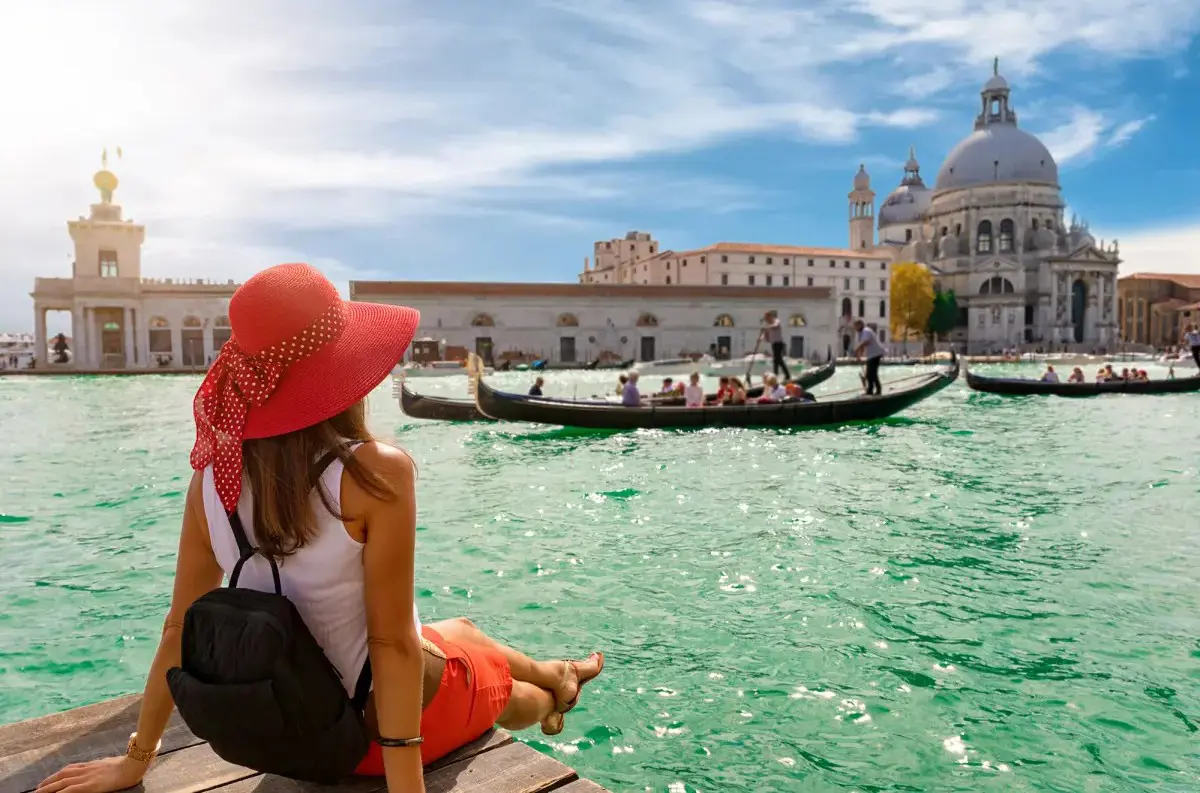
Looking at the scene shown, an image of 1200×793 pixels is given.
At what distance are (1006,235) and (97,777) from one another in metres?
80.7

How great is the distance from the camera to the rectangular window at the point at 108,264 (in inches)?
1901

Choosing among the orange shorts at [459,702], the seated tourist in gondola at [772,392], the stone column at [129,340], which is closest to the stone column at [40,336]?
the stone column at [129,340]

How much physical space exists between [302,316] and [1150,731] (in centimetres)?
A: 407

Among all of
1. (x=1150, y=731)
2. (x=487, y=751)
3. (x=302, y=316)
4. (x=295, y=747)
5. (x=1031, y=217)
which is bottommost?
(x=1150, y=731)

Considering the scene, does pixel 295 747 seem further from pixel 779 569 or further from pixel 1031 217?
pixel 1031 217

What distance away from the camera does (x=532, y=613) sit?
17.4 feet

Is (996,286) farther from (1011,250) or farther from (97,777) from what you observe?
(97,777)

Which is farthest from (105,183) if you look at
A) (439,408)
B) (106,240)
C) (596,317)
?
(439,408)

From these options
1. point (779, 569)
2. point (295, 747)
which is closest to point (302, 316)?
point (295, 747)

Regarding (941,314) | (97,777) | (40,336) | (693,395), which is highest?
(941,314)

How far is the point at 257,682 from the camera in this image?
1473mm

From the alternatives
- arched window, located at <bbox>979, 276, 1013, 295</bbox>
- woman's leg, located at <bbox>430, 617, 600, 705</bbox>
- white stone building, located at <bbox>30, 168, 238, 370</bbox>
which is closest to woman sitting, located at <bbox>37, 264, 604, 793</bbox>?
woman's leg, located at <bbox>430, 617, 600, 705</bbox>

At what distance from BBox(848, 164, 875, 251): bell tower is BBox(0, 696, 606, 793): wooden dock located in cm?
8738

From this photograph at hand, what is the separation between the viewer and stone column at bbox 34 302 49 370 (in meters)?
45.8
